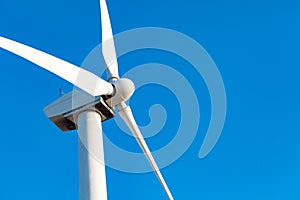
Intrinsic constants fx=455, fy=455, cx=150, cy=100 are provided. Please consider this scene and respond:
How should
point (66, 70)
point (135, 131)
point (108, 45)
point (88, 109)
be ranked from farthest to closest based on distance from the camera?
point (108, 45) < point (135, 131) < point (88, 109) < point (66, 70)

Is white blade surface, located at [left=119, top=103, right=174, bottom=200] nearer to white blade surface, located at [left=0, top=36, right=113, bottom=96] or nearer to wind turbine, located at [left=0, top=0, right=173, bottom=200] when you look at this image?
wind turbine, located at [left=0, top=0, right=173, bottom=200]

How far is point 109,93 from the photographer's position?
15414 millimetres

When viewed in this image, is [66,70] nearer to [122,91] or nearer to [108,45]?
[122,91]

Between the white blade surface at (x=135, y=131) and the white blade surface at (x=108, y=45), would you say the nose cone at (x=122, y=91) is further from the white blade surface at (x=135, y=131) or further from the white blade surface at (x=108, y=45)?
the white blade surface at (x=108, y=45)

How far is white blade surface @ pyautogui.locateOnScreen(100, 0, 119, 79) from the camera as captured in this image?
1675 centimetres

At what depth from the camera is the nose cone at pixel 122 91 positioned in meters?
15.5

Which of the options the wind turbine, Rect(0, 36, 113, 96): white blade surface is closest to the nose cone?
the wind turbine

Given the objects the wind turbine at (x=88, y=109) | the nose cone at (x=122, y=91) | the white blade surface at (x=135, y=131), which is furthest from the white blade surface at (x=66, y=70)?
the white blade surface at (x=135, y=131)

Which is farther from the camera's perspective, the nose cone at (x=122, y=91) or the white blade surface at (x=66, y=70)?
the nose cone at (x=122, y=91)

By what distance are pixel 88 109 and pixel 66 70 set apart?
1.47 meters

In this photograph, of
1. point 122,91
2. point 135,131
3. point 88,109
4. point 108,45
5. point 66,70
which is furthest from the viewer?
point 108,45

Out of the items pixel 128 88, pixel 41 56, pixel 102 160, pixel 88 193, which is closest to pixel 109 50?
pixel 128 88

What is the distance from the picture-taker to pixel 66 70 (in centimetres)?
1475

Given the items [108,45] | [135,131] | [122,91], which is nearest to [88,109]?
[122,91]
